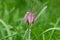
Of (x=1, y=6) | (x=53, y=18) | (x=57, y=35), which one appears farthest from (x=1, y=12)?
(x=57, y=35)

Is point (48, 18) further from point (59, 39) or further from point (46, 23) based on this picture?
point (59, 39)

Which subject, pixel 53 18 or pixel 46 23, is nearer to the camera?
pixel 46 23

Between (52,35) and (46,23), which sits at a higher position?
(46,23)

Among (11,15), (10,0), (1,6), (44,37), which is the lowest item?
(44,37)

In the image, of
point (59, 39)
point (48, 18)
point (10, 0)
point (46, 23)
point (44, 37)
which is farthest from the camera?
point (10, 0)

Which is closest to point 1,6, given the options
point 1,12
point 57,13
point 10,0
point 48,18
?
point 1,12

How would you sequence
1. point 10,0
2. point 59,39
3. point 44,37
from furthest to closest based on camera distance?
1. point 10,0
2. point 59,39
3. point 44,37

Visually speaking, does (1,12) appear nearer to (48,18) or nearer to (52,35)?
(48,18)
